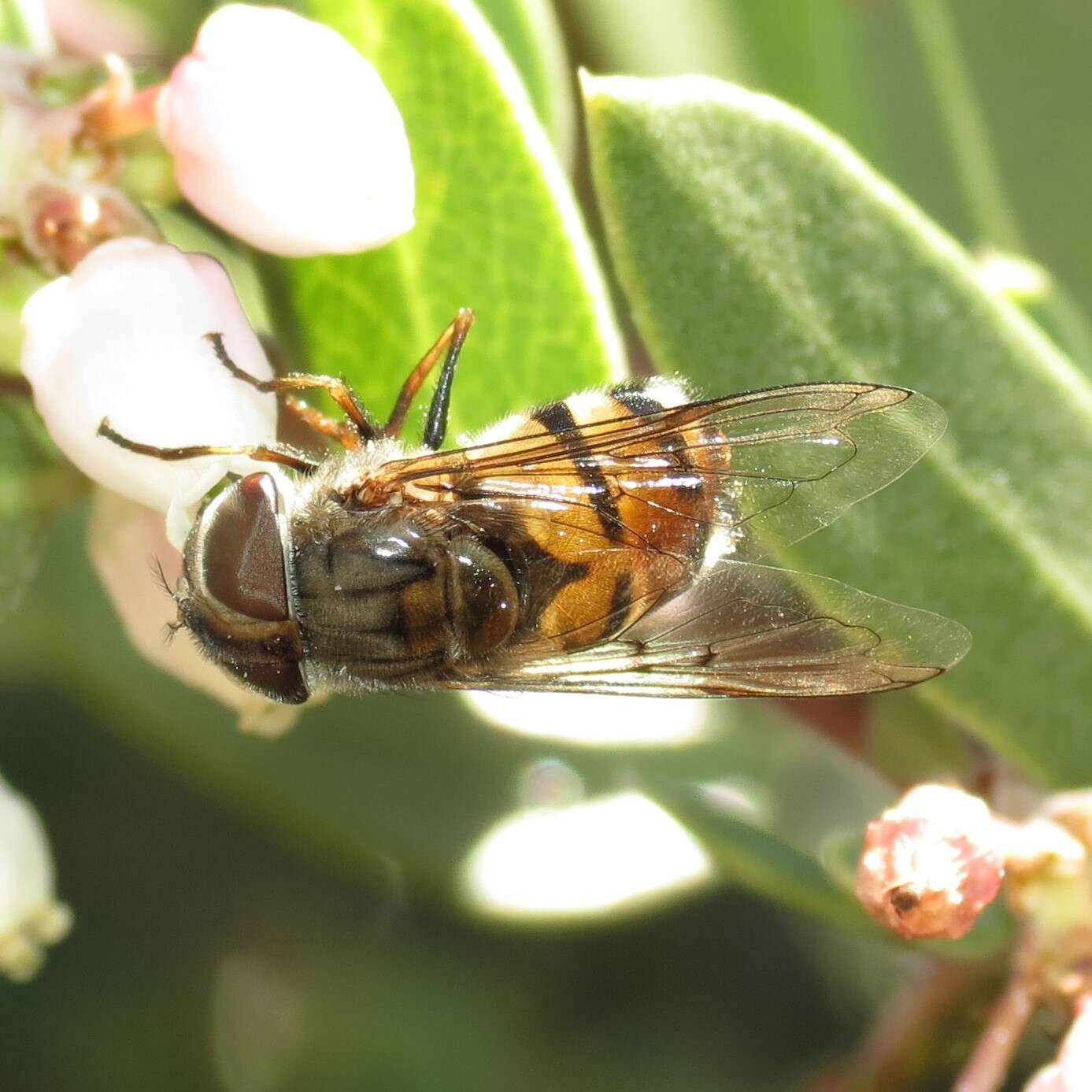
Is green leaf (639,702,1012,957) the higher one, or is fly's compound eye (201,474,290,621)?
fly's compound eye (201,474,290,621)

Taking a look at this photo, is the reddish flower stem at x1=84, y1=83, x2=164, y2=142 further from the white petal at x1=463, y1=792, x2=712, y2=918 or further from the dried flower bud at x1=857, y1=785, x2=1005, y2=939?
the white petal at x1=463, y1=792, x2=712, y2=918

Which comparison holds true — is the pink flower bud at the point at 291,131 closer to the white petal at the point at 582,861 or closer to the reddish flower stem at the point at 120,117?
the reddish flower stem at the point at 120,117

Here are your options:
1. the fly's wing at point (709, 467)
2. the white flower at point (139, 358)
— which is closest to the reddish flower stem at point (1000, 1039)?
the fly's wing at point (709, 467)

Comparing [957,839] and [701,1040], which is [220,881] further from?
[957,839]

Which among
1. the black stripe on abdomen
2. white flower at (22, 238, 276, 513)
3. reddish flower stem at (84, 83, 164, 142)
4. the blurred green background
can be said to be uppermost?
reddish flower stem at (84, 83, 164, 142)

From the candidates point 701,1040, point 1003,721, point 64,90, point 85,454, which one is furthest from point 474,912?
point 64,90

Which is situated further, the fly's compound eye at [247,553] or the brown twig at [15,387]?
the brown twig at [15,387]

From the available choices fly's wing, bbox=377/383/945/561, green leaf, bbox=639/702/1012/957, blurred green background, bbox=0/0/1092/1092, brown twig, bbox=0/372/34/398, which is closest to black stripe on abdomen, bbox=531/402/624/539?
fly's wing, bbox=377/383/945/561
